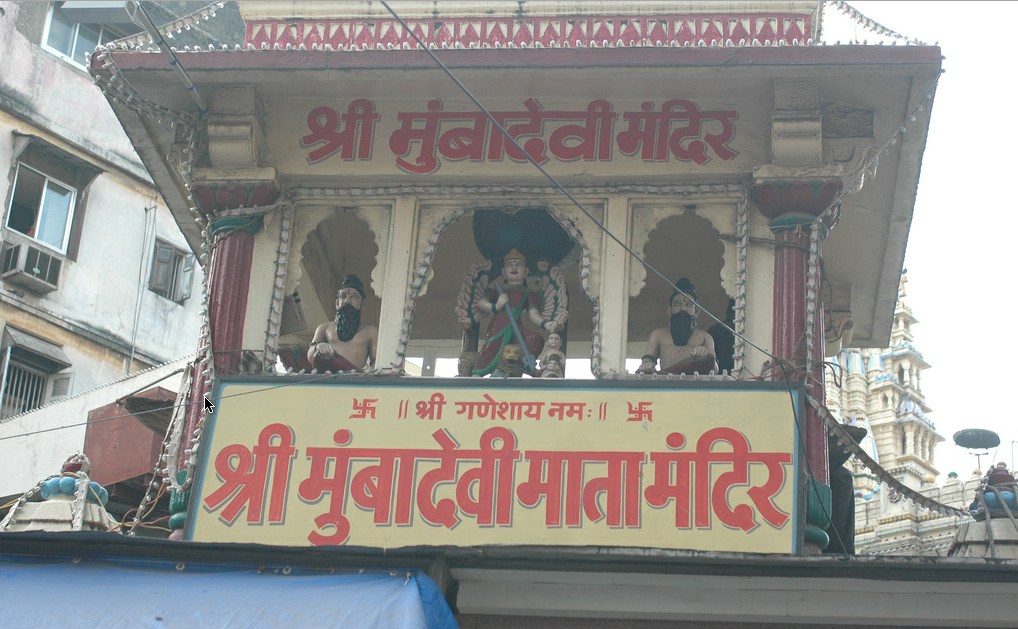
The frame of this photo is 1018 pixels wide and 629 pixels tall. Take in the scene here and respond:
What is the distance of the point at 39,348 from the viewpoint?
20.7 m

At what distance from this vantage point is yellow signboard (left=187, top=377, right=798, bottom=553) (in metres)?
8.62

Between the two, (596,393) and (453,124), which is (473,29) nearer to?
(453,124)

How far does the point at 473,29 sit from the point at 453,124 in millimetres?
724

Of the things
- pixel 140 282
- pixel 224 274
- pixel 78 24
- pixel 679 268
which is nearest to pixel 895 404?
pixel 140 282

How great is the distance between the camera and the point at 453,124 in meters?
10.4

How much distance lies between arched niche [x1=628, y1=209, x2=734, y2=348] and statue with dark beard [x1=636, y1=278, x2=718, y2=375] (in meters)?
0.93

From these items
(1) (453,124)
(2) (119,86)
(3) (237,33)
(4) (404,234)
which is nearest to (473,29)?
(1) (453,124)

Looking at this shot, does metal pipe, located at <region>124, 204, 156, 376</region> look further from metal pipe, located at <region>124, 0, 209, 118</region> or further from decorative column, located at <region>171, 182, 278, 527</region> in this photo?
metal pipe, located at <region>124, 0, 209, 118</region>

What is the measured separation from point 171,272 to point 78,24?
4.36 metres

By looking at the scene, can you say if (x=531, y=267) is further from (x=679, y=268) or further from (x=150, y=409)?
(x=150, y=409)

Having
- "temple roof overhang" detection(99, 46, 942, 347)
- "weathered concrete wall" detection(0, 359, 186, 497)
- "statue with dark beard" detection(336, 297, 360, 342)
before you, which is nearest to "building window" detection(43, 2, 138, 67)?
"weathered concrete wall" detection(0, 359, 186, 497)

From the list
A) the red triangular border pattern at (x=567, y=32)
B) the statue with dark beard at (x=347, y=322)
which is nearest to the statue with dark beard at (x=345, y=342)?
the statue with dark beard at (x=347, y=322)

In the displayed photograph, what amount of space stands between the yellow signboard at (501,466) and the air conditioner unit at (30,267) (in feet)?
41.1

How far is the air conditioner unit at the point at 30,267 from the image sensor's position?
2055 cm
